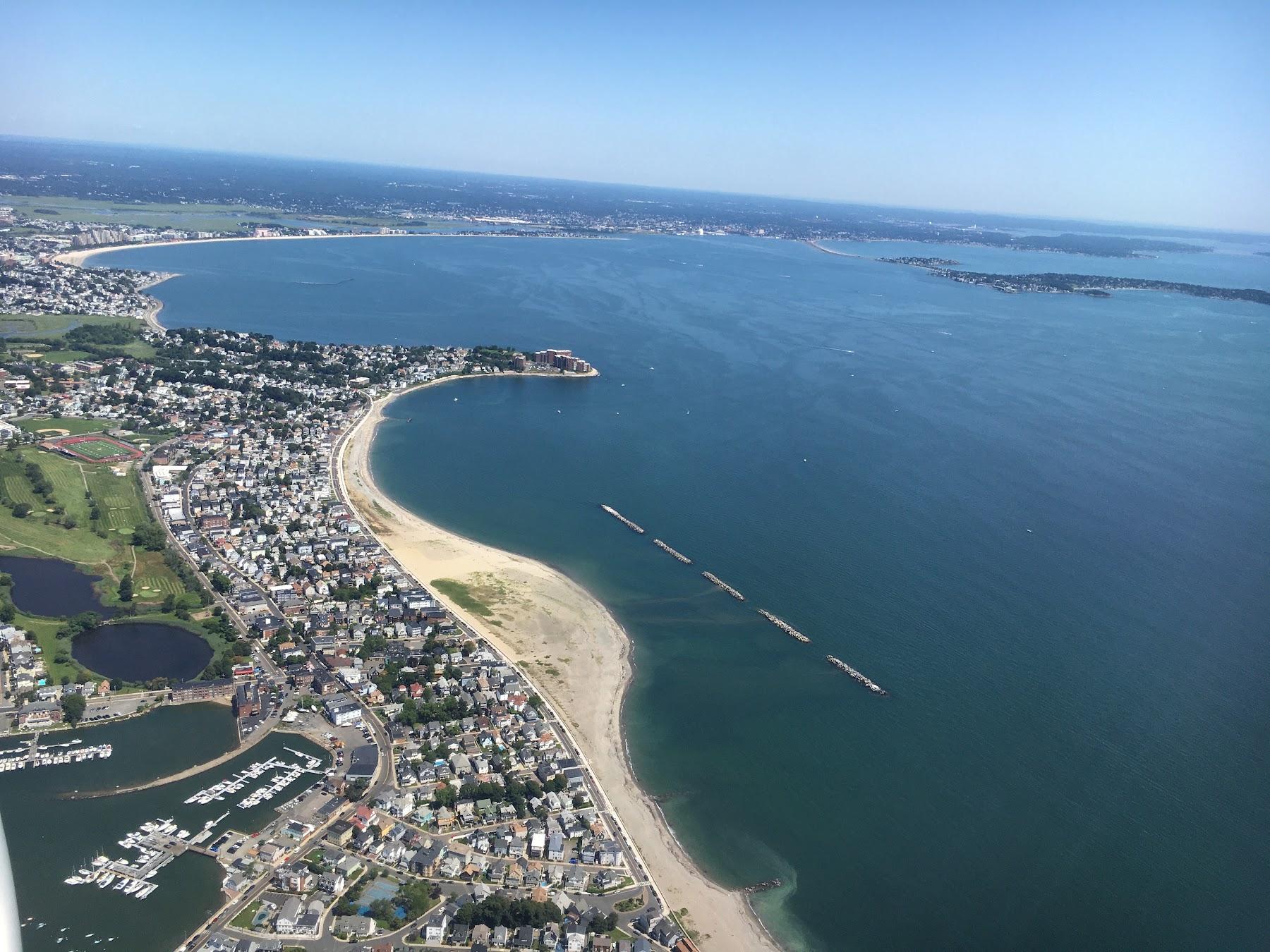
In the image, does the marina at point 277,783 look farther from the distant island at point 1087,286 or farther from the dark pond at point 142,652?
the distant island at point 1087,286

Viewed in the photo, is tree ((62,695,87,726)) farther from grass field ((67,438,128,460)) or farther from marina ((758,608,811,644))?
marina ((758,608,811,644))

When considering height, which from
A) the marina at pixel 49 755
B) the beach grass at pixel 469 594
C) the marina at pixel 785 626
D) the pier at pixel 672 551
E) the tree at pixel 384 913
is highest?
the pier at pixel 672 551

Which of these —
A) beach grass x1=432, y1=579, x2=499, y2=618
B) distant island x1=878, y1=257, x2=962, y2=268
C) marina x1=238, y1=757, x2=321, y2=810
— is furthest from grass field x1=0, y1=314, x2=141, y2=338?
distant island x1=878, y1=257, x2=962, y2=268

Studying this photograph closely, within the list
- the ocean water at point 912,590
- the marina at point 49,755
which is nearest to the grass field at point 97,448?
the ocean water at point 912,590

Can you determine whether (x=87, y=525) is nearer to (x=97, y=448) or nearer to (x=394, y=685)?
(x=97, y=448)

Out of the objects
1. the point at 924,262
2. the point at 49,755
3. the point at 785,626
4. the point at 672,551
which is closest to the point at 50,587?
the point at 49,755

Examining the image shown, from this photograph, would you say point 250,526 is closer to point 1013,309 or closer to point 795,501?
point 795,501
